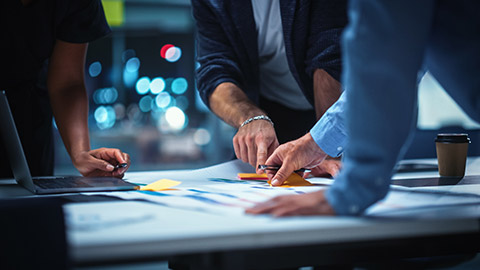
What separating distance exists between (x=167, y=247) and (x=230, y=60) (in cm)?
111

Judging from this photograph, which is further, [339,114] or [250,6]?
[250,6]

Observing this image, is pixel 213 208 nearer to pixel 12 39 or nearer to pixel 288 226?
pixel 288 226

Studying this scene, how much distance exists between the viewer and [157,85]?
6.04m

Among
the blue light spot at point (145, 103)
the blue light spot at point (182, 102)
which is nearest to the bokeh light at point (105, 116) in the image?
the blue light spot at point (145, 103)

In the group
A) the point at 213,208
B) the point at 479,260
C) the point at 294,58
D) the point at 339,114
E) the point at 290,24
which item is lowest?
the point at 479,260

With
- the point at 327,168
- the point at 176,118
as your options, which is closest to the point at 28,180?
the point at 327,168

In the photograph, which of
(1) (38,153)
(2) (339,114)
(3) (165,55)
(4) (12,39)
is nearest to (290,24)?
(2) (339,114)

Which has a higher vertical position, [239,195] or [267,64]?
[267,64]

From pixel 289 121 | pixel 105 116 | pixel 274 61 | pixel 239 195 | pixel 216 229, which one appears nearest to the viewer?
pixel 216 229

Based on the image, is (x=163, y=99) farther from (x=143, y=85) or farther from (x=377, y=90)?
(x=377, y=90)

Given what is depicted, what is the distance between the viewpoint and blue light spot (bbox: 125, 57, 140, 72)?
19.8ft

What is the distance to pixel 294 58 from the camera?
1419mm

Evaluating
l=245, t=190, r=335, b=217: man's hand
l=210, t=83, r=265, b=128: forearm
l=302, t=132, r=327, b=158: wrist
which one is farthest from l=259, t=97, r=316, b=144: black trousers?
l=245, t=190, r=335, b=217: man's hand

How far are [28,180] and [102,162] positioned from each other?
21 centimetres
